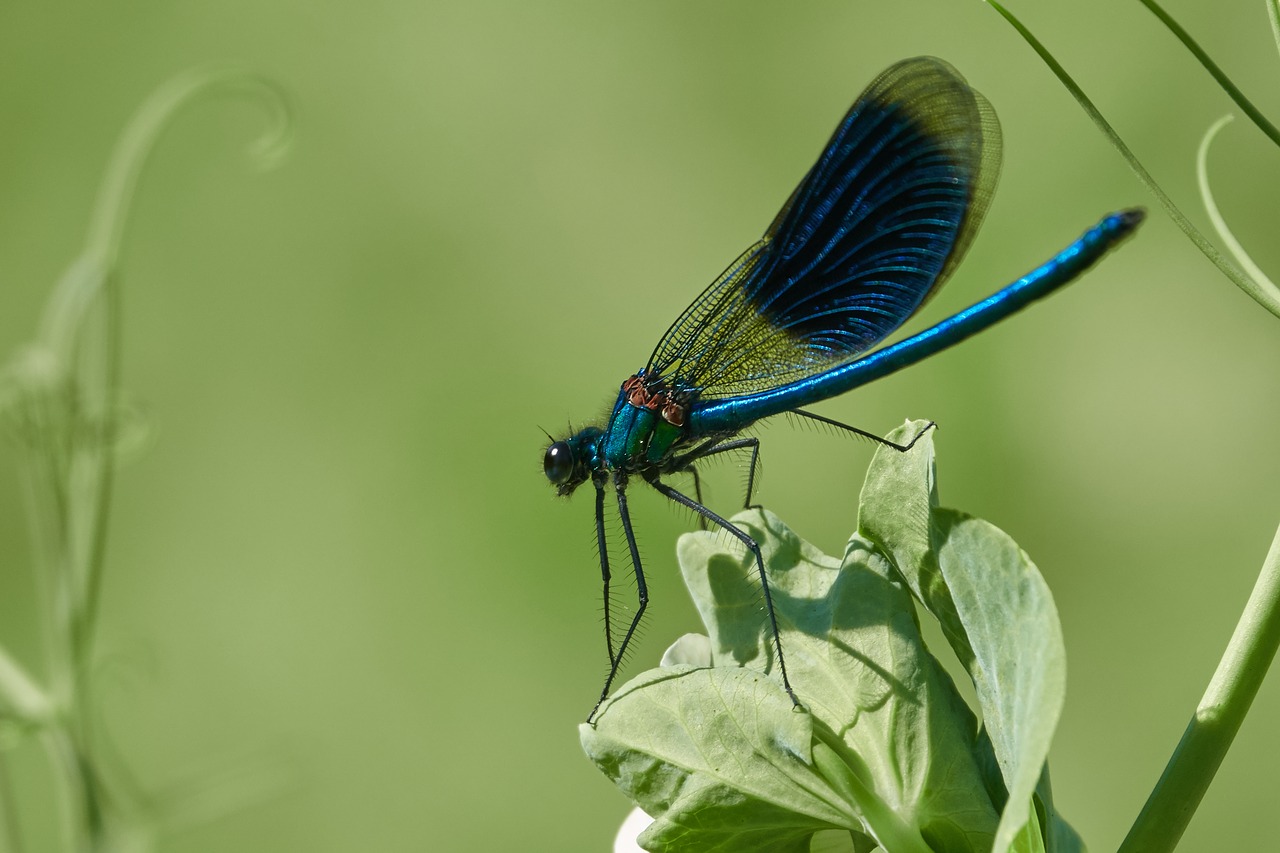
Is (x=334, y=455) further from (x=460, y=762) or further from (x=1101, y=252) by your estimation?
(x=1101, y=252)

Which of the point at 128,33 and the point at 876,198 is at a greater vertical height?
the point at 128,33

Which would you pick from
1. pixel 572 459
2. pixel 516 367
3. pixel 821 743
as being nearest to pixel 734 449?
pixel 572 459

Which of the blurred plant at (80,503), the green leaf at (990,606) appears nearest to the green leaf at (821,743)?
the green leaf at (990,606)

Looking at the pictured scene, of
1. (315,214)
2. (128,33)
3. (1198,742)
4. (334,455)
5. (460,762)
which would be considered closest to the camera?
(1198,742)

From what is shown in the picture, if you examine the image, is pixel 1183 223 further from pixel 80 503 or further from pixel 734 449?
pixel 80 503

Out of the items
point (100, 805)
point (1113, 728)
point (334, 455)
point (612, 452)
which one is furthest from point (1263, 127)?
point (334, 455)

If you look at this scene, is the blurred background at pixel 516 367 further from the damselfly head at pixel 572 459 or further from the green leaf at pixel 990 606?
the green leaf at pixel 990 606
